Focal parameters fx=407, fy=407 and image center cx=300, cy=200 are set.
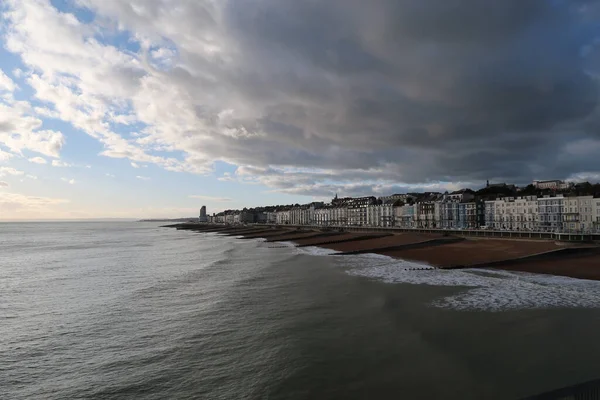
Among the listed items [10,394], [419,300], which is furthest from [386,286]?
[10,394]

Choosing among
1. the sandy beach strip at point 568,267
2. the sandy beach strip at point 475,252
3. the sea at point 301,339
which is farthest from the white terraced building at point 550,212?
the sea at point 301,339

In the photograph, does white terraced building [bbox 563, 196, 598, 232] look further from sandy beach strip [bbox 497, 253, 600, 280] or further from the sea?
the sea

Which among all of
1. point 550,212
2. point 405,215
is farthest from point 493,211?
point 405,215

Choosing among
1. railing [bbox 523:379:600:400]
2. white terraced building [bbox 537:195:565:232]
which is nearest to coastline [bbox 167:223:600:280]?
railing [bbox 523:379:600:400]

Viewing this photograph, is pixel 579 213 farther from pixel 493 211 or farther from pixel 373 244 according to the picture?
pixel 373 244

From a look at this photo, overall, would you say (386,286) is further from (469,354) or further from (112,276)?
(112,276)

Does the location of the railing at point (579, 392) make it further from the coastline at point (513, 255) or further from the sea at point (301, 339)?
the coastline at point (513, 255)
